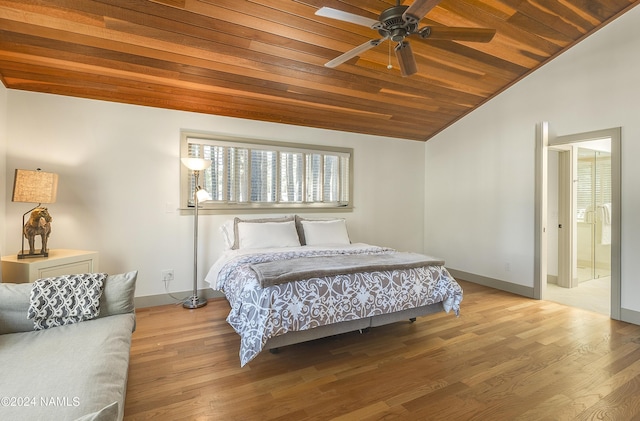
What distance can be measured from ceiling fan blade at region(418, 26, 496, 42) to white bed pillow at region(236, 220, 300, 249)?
7.73 feet

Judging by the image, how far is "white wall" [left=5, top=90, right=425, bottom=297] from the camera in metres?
2.98

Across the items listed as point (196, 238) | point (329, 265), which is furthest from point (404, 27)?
point (196, 238)

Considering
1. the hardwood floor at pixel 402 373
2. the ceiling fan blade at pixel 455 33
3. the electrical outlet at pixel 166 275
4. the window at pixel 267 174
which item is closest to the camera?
the hardwood floor at pixel 402 373

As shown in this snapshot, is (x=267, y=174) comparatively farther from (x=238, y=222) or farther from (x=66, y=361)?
(x=66, y=361)

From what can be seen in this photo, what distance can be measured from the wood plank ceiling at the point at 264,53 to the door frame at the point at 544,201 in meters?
0.99

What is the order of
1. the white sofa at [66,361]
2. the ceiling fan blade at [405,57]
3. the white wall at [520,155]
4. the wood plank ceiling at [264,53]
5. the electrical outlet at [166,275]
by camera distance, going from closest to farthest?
the white sofa at [66,361] < the ceiling fan blade at [405,57] < the wood plank ceiling at [264,53] < the white wall at [520,155] < the electrical outlet at [166,275]

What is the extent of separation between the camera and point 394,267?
8.50ft

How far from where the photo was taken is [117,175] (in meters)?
3.30

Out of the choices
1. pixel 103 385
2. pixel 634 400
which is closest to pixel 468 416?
pixel 634 400

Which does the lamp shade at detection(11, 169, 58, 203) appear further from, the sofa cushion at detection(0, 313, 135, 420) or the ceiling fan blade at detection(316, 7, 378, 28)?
the ceiling fan blade at detection(316, 7, 378, 28)

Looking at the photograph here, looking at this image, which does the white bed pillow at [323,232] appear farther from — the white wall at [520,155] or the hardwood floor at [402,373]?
the white wall at [520,155]

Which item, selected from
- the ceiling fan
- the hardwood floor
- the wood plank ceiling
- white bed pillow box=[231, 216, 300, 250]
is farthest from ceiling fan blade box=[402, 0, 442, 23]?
white bed pillow box=[231, 216, 300, 250]

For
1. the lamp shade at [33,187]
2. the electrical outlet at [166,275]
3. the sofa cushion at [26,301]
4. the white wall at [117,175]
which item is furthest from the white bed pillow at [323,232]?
the lamp shade at [33,187]

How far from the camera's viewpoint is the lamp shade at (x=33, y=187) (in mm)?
2426
